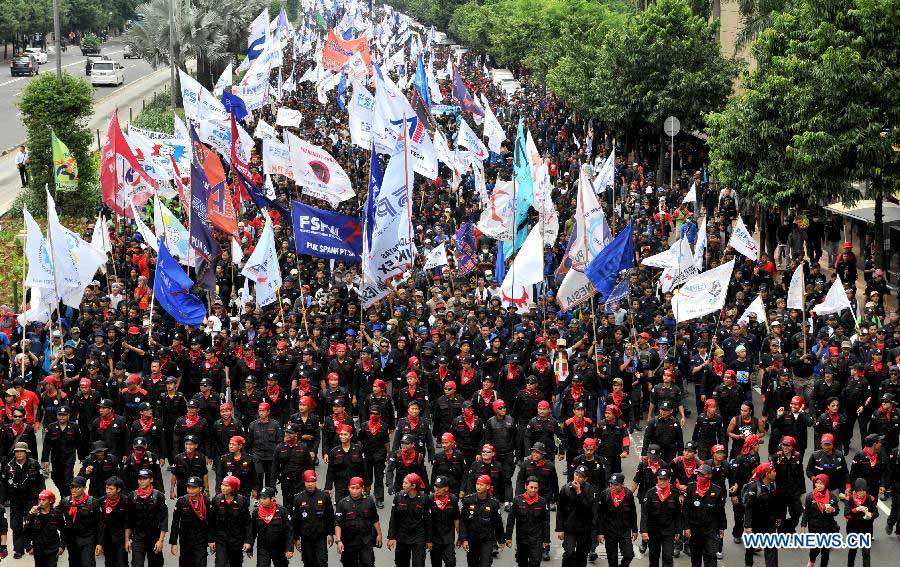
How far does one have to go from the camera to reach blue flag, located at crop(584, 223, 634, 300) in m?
18.2

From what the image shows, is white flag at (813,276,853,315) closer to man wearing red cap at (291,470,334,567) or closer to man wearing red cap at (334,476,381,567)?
man wearing red cap at (334,476,381,567)

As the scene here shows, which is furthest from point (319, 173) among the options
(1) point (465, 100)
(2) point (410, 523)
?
(1) point (465, 100)

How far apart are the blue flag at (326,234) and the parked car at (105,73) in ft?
163

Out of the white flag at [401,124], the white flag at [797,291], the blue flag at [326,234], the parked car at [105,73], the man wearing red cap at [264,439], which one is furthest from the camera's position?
the parked car at [105,73]

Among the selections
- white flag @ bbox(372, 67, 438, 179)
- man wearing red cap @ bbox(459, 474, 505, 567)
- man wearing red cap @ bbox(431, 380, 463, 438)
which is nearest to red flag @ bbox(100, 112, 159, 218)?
white flag @ bbox(372, 67, 438, 179)

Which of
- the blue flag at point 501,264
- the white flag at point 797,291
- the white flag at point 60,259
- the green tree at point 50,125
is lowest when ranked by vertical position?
the white flag at point 797,291

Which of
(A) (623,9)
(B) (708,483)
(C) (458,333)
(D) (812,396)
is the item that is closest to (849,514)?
(B) (708,483)

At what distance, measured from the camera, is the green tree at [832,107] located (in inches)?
960

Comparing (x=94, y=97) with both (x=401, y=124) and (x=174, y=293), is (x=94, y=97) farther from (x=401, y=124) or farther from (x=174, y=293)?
(x=174, y=293)

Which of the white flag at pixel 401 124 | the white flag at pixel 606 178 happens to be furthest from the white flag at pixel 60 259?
the white flag at pixel 606 178

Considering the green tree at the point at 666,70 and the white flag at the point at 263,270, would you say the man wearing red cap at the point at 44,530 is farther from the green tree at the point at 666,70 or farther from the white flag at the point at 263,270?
the green tree at the point at 666,70

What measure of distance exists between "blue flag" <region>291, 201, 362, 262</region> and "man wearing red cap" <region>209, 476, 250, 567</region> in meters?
7.19

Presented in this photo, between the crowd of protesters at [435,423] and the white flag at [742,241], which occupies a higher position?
the white flag at [742,241]

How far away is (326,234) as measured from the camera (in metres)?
19.6
